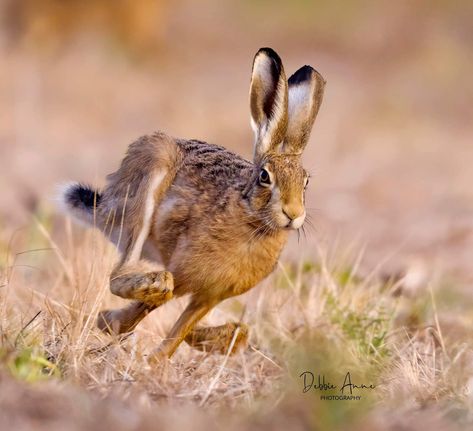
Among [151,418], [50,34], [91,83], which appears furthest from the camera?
[50,34]

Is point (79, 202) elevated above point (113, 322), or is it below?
above

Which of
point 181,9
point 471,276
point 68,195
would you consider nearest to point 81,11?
point 181,9

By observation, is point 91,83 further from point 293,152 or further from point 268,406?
point 268,406

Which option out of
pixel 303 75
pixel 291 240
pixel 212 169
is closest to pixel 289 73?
pixel 291 240

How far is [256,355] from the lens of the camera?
5918 millimetres

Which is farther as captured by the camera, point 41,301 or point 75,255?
point 75,255

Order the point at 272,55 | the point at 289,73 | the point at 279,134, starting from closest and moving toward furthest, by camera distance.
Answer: the point at 272,55, the point at 279,134, the point at 289,73

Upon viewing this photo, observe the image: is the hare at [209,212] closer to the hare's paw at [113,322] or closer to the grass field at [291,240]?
the hare's paw at [113,322]

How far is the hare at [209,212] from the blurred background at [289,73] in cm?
136

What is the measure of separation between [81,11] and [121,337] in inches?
590

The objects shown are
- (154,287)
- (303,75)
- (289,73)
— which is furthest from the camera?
(289,73)

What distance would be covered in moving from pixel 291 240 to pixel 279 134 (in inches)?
159

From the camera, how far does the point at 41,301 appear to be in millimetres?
6059
